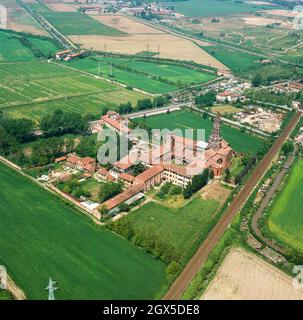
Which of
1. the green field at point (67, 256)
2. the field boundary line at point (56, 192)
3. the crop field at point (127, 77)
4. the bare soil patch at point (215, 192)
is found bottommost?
the green field at point (67, 256)

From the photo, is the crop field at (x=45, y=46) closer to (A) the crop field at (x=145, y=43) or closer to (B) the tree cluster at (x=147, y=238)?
(A) the crop field at (x=145, y=43)

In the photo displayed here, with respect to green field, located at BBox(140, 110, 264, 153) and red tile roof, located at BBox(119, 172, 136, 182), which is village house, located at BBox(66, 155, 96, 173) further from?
green field, located at BBox(140, 110, 264, 153)

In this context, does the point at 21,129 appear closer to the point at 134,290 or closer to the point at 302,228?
the point at 134,290

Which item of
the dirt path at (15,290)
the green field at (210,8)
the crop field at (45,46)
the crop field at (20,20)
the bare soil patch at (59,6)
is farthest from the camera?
the green field at (210,8)

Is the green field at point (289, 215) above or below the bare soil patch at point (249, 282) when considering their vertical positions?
above

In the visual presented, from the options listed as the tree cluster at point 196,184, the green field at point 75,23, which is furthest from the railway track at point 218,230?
the green field at point 75,23

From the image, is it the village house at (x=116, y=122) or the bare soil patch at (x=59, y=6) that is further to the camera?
the bare soil patch at (x=59, y=6)
